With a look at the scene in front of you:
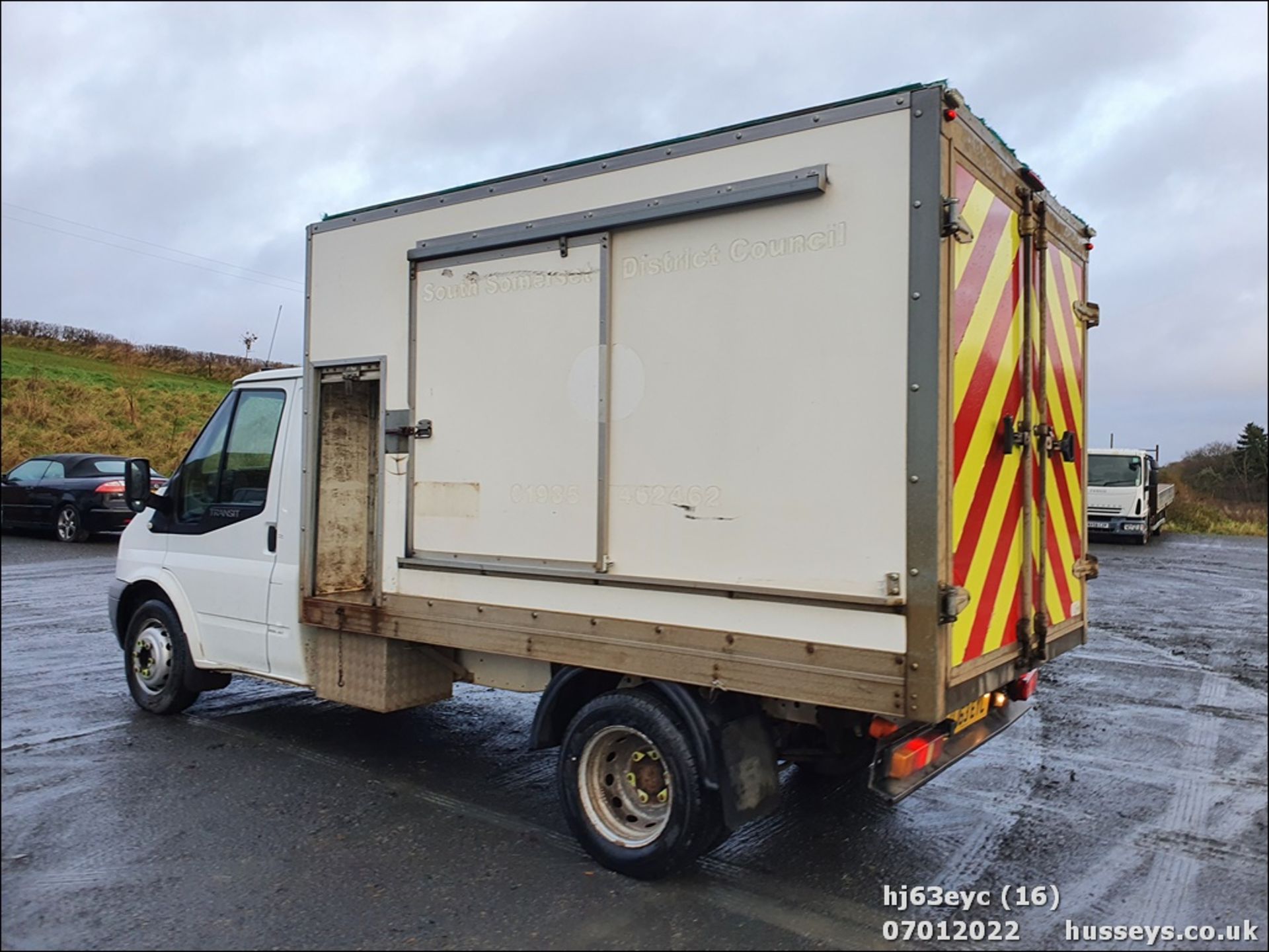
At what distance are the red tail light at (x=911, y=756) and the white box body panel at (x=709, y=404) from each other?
19.4 inches

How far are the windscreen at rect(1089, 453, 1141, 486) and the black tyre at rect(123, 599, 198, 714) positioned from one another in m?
19.4

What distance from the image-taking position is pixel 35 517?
3.82 metres

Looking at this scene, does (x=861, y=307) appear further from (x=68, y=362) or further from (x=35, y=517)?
(x=35, y=517)

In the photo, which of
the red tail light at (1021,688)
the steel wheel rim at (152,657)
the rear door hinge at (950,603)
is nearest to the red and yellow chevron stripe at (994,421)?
the rear door hinge at (950,603)

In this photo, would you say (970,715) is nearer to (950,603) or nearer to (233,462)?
(950,603)

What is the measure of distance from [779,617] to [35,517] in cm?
301

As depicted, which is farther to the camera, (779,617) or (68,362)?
(779,617)

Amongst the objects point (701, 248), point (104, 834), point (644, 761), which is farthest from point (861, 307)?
point (104, 834)

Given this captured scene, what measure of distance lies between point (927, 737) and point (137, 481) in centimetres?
487

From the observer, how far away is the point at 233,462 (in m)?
5.84

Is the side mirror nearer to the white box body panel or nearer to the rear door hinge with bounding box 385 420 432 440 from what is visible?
the rear door hinge with bounding box 385 420 432 440

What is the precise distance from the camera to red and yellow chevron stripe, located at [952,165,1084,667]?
3.60 m

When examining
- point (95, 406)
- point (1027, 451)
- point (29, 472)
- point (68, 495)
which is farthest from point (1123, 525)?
point (29, 472)

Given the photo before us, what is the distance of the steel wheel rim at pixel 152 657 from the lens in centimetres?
613
